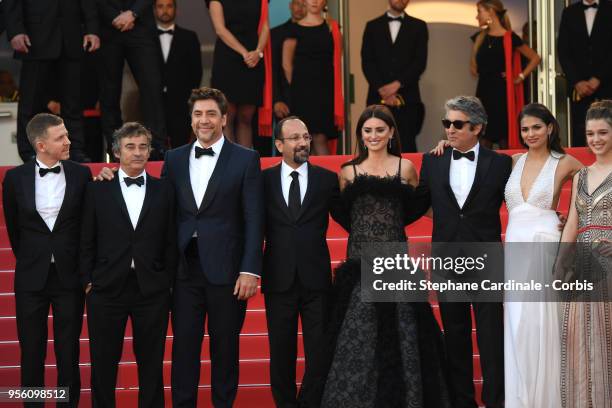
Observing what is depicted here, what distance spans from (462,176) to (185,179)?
1.55 meters

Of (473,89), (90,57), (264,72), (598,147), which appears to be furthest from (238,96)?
(473,89)

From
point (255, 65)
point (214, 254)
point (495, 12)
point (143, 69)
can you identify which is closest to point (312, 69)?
point (255, 65)

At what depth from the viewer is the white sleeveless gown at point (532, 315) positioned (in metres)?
5.91

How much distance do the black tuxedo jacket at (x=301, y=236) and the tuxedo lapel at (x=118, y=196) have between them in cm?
79

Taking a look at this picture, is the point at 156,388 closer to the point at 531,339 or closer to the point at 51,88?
the point at 531,339

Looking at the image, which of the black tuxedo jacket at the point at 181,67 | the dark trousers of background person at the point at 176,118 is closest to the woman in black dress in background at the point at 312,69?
the black tuxedo jacket at the point at 181,67

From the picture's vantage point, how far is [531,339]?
596cm

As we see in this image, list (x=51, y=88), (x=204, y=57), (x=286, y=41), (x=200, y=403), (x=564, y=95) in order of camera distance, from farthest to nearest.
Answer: (x=204, y=57), (x=564, y=95), (x=286, y=41), (x=51, y=88), (x=200, y=403)

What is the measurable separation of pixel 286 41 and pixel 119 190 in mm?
4009

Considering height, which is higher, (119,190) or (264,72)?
(264,72)

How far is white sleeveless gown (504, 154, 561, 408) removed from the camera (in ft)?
19.4

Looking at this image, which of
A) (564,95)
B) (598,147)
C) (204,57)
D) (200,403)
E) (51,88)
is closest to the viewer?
(598,147)

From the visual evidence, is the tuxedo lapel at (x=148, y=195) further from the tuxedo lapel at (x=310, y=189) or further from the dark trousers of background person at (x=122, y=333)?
the tuxedo lapel at (x=310, y=189)

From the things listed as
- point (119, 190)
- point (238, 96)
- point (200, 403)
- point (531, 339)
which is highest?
point (238, 96)
